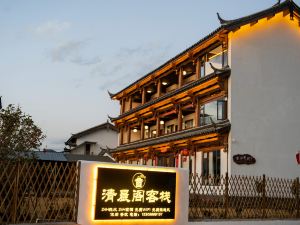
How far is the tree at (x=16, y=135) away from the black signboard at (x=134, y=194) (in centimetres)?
728

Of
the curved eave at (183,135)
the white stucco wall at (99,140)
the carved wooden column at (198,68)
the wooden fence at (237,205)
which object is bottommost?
the wooden fence at (237,205)

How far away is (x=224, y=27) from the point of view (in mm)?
24234

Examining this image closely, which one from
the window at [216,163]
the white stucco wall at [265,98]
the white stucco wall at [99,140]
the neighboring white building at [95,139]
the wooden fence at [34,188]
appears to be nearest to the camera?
the wooden fence at [34,188]

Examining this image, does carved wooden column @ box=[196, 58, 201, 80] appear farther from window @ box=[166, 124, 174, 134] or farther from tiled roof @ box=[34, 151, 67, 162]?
tiled roof @ box=[34, 151, 67, 162]

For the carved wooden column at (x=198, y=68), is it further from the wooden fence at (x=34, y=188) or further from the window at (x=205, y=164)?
the wooden fence at (x=34, y=188)

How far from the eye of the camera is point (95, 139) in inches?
2394

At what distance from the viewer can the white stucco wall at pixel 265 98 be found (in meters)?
24.1

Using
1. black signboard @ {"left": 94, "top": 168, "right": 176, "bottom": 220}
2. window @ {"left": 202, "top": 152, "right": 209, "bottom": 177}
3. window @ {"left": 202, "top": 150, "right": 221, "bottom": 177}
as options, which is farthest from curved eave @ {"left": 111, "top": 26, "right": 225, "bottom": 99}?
black signboard @ {"left": 94, "top": 168, "right": 176, "bottom": 220}

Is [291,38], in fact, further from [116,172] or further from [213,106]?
[116,172]

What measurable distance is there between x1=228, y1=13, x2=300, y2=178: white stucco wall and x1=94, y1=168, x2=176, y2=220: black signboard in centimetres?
1265

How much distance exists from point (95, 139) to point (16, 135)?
44.1 metres

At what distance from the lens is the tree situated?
1647cm

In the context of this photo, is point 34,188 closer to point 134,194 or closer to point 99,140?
point 134,194

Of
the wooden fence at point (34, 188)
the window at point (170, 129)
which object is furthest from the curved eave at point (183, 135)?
the wooden fence at point (34, 188)
